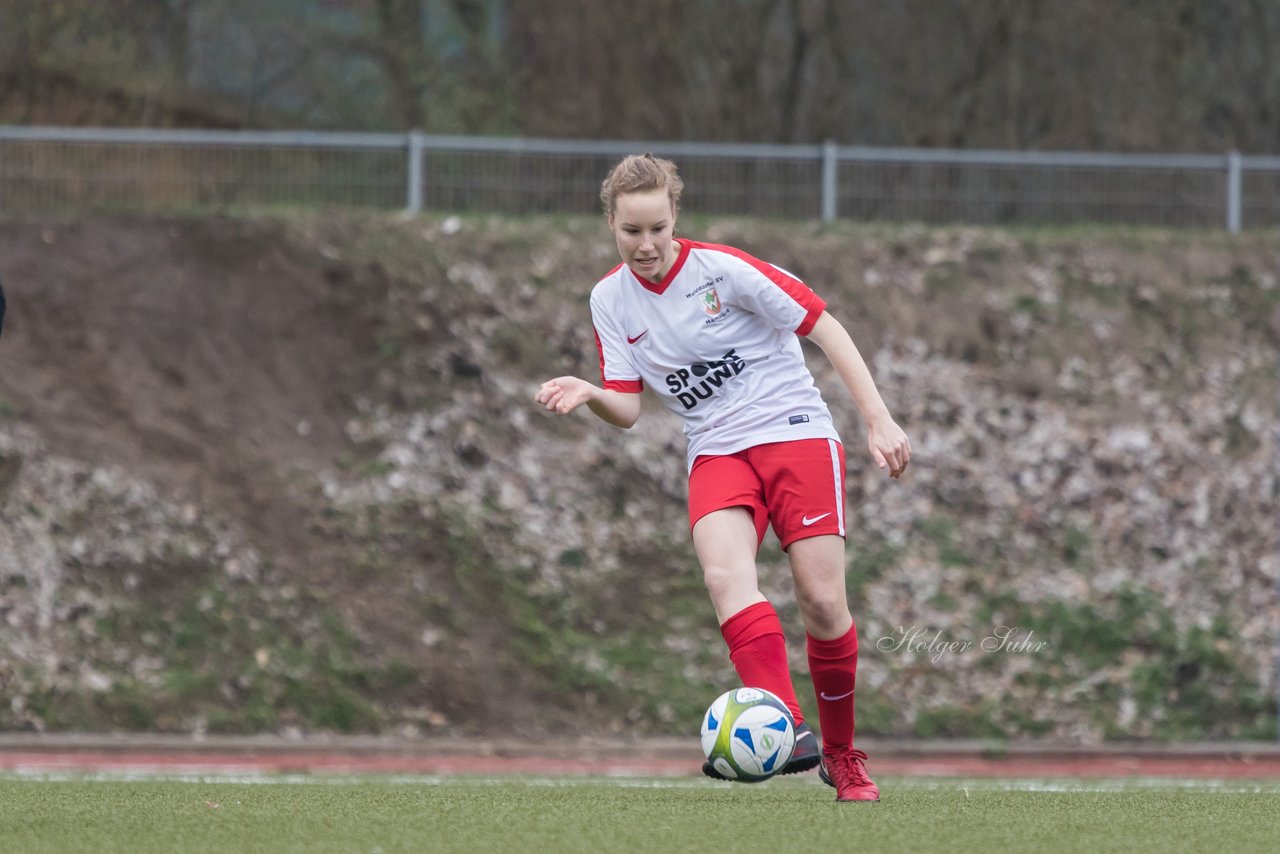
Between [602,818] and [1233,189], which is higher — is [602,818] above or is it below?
below

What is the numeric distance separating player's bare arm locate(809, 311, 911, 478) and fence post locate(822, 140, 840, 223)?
7.87 metres

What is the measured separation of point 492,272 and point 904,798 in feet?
23.9

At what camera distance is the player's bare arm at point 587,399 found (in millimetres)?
5141

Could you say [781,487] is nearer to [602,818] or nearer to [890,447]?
[890,447]

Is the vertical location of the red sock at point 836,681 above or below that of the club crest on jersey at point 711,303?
below

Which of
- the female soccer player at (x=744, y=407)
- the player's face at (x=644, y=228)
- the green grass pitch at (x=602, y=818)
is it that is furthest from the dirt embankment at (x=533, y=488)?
the player's face at (x=644, y=228)

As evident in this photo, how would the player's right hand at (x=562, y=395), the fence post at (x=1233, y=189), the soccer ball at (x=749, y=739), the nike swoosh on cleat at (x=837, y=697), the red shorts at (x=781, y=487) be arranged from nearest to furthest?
the soccer ball at (x=749, y=739) < the player's right hand at (x=562, y=395) < the red shorts at (x=781, y=487) < the nike swoosh on cleat at (x=837, y=697) < the fence post at (x=1233, y=189)

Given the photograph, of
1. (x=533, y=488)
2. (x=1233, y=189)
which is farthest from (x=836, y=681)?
(x=1233, y=189)

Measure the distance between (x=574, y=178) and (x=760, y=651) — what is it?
28.1 ft

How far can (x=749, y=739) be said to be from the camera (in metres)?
4.91

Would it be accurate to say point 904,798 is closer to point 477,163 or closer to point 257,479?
point 257,479

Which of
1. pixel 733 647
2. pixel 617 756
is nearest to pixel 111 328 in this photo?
pixel 617 756

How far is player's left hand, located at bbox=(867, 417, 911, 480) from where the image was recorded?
17.0 ft

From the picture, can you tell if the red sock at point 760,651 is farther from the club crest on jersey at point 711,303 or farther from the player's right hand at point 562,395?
the club crest on jersey at point 711,303
